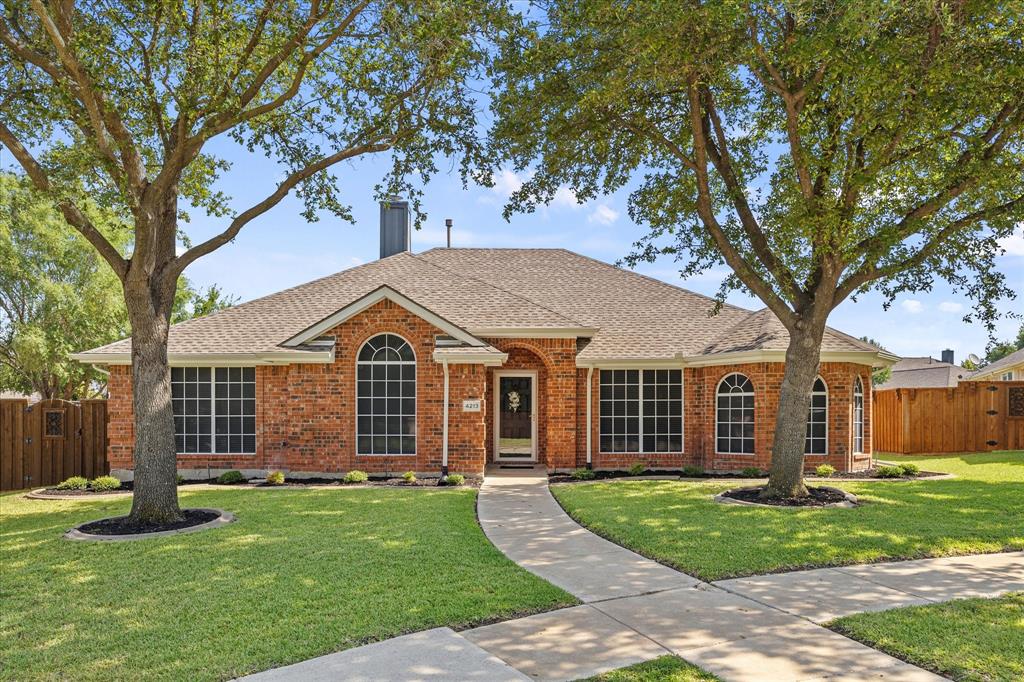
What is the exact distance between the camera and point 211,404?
14930 millimetres

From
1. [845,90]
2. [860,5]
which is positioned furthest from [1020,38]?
[860,5]

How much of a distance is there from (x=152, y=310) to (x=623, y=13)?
8224 mm

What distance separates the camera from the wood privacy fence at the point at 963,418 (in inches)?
776

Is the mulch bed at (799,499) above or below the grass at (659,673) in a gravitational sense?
below

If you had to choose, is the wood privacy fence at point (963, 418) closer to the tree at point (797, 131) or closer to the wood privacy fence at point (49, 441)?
the tree at point (797, 131)

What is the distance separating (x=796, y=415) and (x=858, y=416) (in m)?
5.74

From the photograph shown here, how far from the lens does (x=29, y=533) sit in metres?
9.12

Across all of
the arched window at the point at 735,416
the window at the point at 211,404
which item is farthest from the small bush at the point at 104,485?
the arched window at the point at 735,416

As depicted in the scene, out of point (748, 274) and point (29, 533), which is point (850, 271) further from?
point (29, 533)

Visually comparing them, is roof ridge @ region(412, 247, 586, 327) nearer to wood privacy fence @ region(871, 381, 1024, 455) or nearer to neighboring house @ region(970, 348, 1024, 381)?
wood privacy fence @ region(871, 381, 1024, 455)

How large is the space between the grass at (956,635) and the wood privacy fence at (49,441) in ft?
52.6

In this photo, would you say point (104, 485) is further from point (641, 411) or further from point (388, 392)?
point (641, 411)

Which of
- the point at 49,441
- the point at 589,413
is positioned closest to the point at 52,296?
the point at 49,441

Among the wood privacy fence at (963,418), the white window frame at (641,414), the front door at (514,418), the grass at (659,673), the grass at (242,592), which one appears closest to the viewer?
the grass at (659,673)
